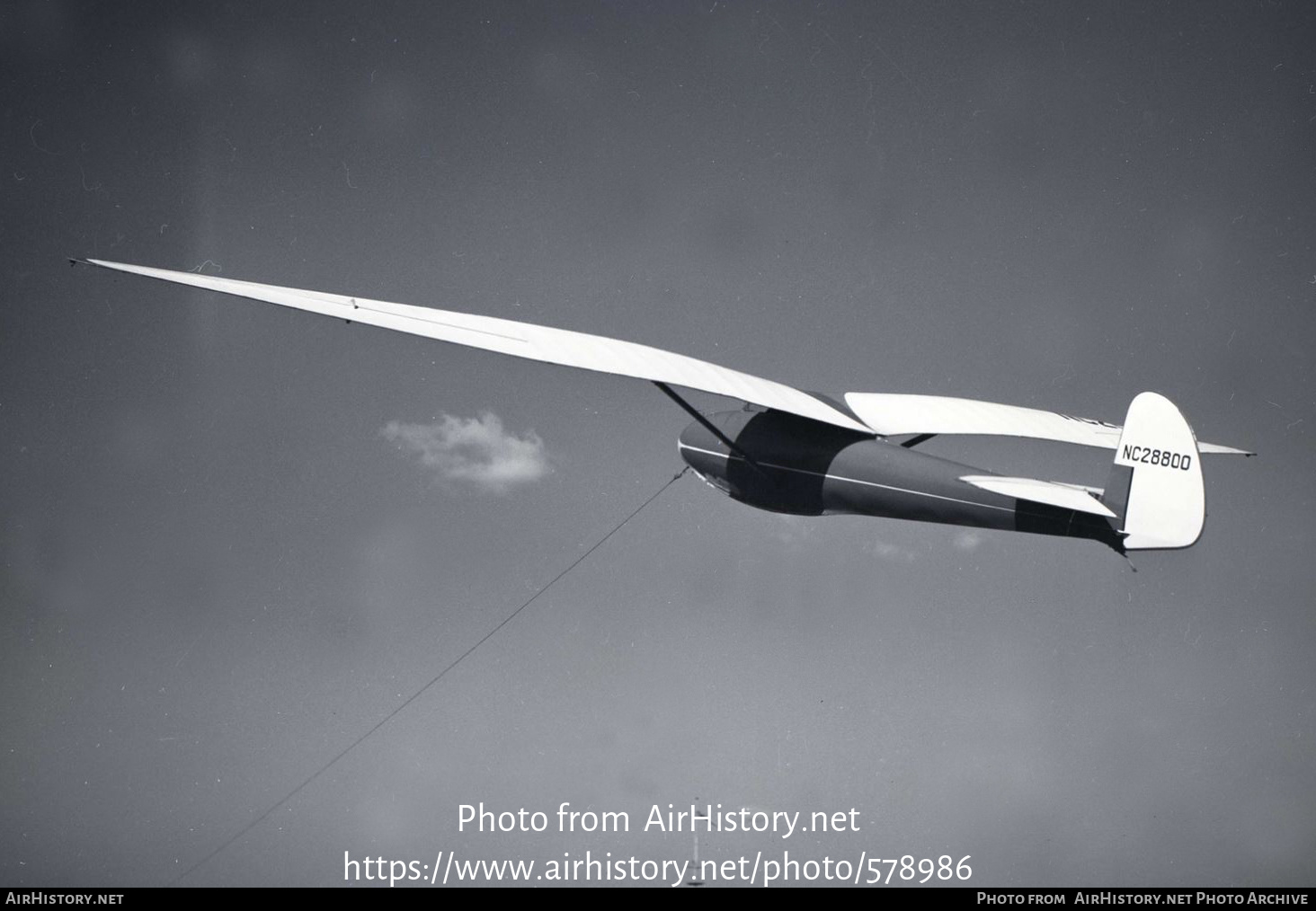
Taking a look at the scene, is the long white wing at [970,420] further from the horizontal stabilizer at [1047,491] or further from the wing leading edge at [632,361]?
the horizontal stabilizer at [1047,491]

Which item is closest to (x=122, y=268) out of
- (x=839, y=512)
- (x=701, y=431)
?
(x=701, y=431)

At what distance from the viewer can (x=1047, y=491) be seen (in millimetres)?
15266

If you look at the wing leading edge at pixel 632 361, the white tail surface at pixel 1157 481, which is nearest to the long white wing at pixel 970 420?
the wing leading edge at pixel 632 361

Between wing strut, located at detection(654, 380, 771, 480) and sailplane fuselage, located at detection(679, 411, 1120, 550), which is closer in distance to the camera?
sailplane fuselage, located at detection(679, 411, 1120, 550)

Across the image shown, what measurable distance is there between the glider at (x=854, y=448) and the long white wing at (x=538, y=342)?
3cm

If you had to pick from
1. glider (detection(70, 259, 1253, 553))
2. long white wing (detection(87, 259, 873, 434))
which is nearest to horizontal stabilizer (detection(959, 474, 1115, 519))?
glider (detection(70, 259, 1253, 553))

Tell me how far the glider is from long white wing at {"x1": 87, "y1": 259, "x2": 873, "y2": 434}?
0.11 feet

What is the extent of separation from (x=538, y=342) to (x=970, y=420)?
7.91m

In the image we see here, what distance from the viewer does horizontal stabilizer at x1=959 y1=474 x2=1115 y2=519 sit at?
49.4 ft

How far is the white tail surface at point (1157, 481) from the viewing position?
14.8 metres

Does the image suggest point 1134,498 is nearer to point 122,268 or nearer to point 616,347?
point 616,347

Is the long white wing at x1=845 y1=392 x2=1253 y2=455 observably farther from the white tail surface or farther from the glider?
the white tail surface

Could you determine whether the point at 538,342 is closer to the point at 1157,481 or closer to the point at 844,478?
the point at 844,478

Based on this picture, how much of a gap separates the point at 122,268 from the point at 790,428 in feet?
33.6
